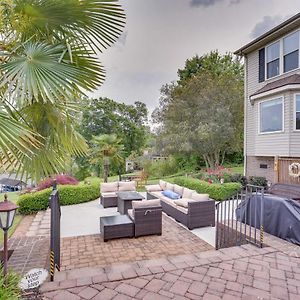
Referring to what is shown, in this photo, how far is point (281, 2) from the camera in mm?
11141

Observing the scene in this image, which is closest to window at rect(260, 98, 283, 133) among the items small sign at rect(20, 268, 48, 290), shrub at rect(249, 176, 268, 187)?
shrub at rect(249, 176, 268, 187)

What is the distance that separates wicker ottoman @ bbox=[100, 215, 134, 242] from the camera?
6.39 metres

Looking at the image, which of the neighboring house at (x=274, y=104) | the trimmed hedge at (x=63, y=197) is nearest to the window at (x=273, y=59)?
the neighboring house at (x=274, y=104)

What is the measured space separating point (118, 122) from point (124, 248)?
20134 mm

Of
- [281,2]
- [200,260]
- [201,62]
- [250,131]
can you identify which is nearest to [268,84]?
[250,131]

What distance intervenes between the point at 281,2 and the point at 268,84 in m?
3.50

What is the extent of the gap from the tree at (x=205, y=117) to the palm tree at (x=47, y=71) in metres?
13.7

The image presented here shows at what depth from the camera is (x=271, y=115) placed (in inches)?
494

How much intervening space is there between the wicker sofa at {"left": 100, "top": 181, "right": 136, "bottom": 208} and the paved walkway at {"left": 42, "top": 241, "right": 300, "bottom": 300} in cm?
601

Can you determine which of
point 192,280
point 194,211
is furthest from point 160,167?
point 192,280

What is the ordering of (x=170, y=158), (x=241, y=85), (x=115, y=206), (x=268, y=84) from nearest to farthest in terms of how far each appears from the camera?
(x=115, y=206) → (x=268, y=84) → (x=241, y=85) → (x=170, y=158)

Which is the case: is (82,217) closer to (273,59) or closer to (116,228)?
(116,228)

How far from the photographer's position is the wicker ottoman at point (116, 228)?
6.39 m

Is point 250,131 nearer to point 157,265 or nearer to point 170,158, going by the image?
point 170,158
